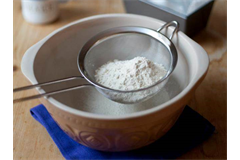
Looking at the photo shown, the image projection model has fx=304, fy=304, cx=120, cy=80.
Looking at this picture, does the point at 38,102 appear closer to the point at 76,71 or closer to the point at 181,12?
the point at 76,71

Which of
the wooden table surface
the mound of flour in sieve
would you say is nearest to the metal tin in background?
the wooden table surface

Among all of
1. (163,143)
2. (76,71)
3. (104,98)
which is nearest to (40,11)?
(76,71)

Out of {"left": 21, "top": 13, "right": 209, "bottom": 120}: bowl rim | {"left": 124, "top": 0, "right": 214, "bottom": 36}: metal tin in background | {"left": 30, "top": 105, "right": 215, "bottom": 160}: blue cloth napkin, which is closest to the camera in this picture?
{"left": 21, "top": 13, "right": 209, "bottom": 120}: bowl rim

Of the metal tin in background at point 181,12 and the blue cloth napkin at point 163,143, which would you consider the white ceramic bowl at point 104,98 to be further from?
the metal tin in background at point 181,12

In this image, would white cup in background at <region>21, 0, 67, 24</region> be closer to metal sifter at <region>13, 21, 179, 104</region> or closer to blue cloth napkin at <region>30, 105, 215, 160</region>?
metal sifter at <region>13, 21, 179, 104</region>

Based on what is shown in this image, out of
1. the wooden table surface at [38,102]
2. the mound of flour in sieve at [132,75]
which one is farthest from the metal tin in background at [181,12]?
the mound of flour in sieve at [132,75]
